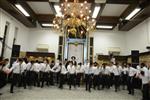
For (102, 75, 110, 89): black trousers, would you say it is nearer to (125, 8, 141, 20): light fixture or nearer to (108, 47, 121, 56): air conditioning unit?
(125, 8, 141, 20): light fixture

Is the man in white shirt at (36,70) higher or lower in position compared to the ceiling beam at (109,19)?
lower

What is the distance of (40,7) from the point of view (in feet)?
37.2

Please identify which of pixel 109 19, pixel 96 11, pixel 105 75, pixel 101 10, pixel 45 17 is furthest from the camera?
pixel 45 17

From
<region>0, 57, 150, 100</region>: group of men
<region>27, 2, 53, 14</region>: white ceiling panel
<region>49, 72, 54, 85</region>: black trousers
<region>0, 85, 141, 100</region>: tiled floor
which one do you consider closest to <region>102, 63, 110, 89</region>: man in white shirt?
<region>0, 57, 150, 100</region>: group of men

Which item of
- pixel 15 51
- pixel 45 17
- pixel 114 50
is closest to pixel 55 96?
Result: pixel 15 51

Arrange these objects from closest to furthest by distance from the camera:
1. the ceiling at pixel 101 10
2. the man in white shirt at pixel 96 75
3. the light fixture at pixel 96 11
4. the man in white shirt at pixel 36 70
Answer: the man in white shirt at pixel 36 70 → the man in white shirt at pixel 96 75 → the ceiling at pixel 101 10 → the light fixture at pixel 96 11

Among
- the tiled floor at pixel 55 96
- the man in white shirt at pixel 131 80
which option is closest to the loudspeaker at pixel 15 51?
the tiled floor at pixel 55 96

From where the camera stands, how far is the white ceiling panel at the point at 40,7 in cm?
1064

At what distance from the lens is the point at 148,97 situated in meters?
6.49

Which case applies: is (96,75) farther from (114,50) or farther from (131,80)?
(114,50)

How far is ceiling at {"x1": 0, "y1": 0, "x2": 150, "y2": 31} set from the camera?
900 cm

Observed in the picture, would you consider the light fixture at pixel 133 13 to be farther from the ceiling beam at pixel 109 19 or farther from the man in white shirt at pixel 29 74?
the man in white shirt at pixel 29 74

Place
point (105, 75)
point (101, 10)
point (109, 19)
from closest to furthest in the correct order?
point (105, 75) < point (101, 10) < point (109, 19)

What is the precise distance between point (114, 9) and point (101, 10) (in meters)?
1.31
